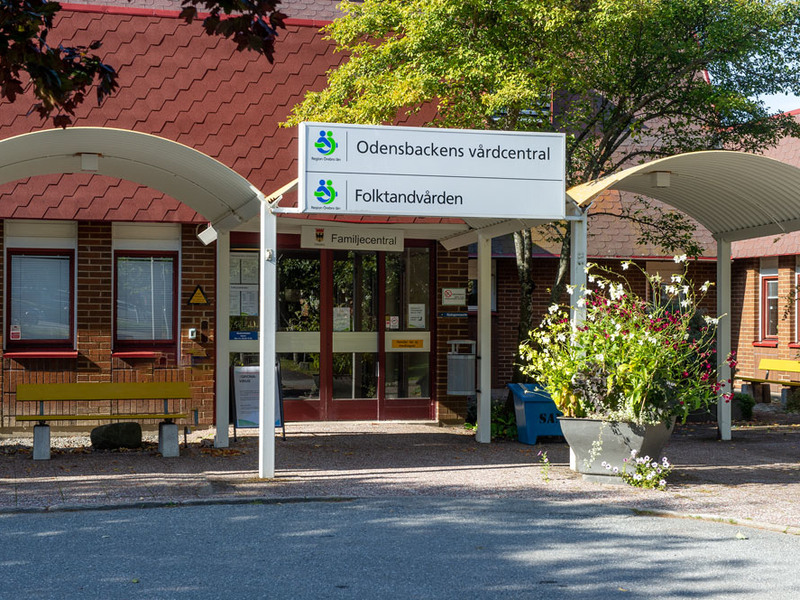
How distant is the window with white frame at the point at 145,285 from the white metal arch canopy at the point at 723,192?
19.1ft

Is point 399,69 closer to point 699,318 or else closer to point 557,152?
point 557,152

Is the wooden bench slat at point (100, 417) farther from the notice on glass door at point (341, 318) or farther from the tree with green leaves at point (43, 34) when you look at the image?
the tree with green leaves at point (43, 34)

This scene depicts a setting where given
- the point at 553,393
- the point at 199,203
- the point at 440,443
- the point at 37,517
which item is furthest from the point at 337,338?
the point at 37,517

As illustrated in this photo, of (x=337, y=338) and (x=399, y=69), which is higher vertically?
(x=399, y=69)

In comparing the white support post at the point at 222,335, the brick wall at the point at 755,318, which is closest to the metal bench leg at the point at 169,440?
the white support post at the point at 222,335

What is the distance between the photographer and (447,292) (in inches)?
589

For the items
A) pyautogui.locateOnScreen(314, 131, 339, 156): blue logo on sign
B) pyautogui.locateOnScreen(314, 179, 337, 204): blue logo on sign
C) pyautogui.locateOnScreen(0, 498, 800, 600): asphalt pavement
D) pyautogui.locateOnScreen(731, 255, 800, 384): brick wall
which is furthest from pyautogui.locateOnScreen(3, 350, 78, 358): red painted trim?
pyautogui.locateOnScreen(731, 255, 800, 384): brick wall

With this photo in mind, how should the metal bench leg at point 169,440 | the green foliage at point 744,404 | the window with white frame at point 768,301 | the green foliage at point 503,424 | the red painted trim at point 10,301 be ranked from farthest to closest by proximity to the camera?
the window with white frame at point 768,301
the green foliage at point 744,404
the red painted trim at point 10,301
the green foliage at point 503,424
the metal bench leg at point 169,440

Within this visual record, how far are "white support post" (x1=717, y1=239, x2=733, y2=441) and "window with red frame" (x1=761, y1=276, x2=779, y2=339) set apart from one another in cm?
870

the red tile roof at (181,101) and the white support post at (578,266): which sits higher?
the red tile roof at (181,101)

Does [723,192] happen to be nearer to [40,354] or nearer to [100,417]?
[100,417]

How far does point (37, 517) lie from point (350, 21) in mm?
7465

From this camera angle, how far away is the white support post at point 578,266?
1045 cm

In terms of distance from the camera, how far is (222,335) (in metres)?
12.2
